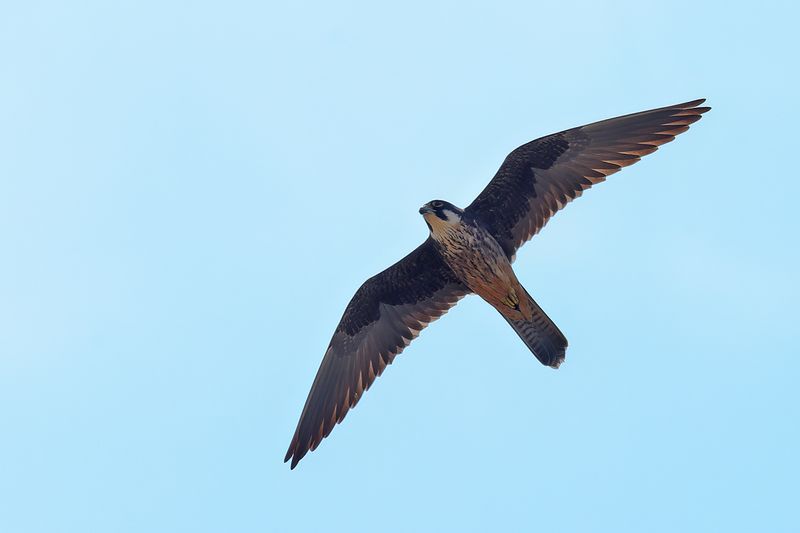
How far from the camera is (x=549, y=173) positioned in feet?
44.5

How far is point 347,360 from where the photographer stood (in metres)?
14.5

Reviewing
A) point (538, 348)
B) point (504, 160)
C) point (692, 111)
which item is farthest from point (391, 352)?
point (692, 111)

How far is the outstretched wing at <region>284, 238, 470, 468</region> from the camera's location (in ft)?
46.4

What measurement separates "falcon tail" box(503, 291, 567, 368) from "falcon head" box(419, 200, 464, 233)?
4.68 feet

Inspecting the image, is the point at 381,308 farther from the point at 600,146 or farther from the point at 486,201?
the point at 600,146

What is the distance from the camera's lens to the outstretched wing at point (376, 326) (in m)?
14.1

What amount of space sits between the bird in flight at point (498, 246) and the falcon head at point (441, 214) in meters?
0.01

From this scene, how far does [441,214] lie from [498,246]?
2.59ft

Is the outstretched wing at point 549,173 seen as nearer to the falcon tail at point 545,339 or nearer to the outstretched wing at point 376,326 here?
the falcon tail at point 545,339

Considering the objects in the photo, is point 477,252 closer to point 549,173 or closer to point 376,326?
point 549,173

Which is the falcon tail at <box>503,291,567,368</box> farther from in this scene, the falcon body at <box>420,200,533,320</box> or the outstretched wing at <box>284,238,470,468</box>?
the outstretched wing at <box>284,238,470,468</box>

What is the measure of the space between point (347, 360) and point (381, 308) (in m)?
0.80

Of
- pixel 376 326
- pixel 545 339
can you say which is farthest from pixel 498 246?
pixel 376 326

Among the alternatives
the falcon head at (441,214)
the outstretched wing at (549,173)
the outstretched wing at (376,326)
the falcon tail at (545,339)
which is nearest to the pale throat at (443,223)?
the falcon head at (441,214)
